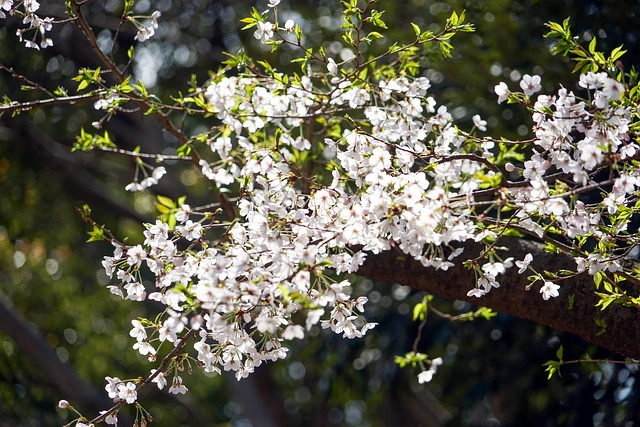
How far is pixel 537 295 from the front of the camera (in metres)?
2.23

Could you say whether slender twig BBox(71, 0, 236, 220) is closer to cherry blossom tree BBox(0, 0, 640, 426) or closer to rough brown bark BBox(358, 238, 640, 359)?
cherry blossom tree BBox(0, 0, 640, 426)

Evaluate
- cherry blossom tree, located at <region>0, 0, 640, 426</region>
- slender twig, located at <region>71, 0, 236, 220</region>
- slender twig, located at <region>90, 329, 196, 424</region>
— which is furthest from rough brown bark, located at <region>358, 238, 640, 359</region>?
slender twig, located at <region>90, 329, 196, 424</region>

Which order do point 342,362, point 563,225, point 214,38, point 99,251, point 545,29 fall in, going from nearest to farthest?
point 563,225 < point 545,29 < point 342,362 < point 214,38 < point 99,251

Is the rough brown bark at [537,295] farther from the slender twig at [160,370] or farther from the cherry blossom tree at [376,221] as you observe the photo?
the slender twig at [160,370]

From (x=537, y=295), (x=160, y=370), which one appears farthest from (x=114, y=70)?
(x=537, y=295)

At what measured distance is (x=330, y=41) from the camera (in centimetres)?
471

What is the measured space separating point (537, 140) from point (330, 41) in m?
3.13

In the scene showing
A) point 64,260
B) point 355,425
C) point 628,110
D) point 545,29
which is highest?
point 628,110

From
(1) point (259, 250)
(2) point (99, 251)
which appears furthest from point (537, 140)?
(2) point (99, 251)

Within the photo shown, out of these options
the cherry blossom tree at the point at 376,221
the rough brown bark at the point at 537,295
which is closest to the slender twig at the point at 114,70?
the cherry blossom tree at the point at 376,221

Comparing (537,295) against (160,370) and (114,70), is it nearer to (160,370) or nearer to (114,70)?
(160,370)

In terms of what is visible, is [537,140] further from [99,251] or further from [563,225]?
[99,251]

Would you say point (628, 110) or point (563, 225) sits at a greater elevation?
point (628, 110)

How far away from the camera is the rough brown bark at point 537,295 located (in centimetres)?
210
